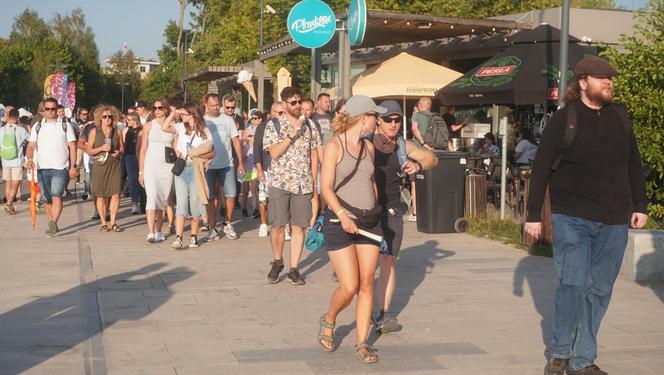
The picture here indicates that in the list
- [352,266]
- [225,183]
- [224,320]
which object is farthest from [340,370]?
[225,183]

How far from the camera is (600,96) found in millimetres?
5605

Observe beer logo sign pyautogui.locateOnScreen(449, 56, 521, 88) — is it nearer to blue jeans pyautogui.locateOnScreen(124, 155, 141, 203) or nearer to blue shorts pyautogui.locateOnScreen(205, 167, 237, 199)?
blue shorts pyautogui.locateOnScreen(205, 167, 237, 199)

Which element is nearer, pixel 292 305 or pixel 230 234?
pixel 292 305

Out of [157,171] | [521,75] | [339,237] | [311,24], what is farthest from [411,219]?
[339,237]

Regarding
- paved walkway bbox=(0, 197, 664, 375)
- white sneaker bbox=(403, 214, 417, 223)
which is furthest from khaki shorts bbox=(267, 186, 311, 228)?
white sneaker bbox=(403, 214, 417, 223)

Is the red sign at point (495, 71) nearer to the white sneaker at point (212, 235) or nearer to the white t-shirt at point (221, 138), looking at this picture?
the white t-shirt at point (221, 138)

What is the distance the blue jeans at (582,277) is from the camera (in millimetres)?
5668

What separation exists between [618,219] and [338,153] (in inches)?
70.4

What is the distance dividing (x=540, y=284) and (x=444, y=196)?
4.07m

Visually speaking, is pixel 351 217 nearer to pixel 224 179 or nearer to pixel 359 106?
pixel 359 106

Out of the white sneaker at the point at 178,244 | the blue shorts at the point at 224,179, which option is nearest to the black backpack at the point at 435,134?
the blue shorts at the point at 224,179

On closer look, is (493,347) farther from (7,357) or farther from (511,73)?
(511,73)

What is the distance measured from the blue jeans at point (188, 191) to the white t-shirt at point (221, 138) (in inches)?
22.9

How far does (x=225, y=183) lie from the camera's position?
41.3ft
